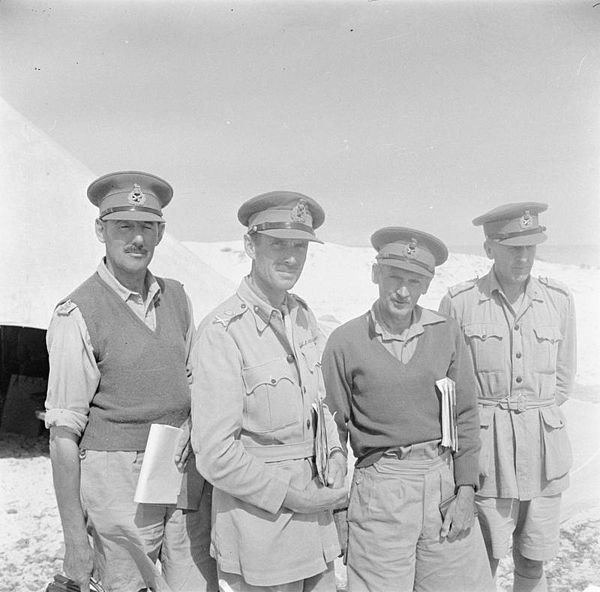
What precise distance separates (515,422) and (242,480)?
135 centimetres

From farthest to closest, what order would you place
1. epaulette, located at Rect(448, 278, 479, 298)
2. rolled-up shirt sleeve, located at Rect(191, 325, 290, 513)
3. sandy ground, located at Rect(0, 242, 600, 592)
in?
sandy ground, located at Rect(0, 242, 600, 592)
epaulette, located at Rect(448, 278, 479, 298)
rolled-up shirt sleeve, located at Rect(191, 325, 290, 513)

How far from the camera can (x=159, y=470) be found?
2055mm

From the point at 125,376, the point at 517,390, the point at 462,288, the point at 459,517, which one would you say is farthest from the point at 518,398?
the point at 125,376

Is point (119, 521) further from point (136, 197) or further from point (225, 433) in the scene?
point (136, 197)

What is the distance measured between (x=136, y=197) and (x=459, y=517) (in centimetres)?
167

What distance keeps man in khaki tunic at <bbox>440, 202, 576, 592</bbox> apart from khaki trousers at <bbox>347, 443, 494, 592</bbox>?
1.42 ft

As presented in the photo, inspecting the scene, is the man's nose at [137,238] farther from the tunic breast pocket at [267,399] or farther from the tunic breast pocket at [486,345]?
the tunic breast pocket at [486,345]

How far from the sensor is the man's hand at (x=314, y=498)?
190cm

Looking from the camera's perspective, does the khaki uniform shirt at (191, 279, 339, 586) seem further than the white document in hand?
No

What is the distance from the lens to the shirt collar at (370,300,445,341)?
7.52 feet

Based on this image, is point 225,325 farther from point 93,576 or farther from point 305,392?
point 93,576

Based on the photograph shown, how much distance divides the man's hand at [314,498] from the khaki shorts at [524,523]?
2.93ft

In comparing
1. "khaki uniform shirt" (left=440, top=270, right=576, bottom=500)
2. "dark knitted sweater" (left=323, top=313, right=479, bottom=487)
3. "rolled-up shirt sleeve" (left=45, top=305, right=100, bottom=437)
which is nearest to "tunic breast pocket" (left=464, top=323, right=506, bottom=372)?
"khaki uniform shirt" (left=440, top=270, right=576, bottom=500)

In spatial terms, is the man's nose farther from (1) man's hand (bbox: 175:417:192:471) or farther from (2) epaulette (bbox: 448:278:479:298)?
(2) epaulette (bbox: 448:278:479:298)
